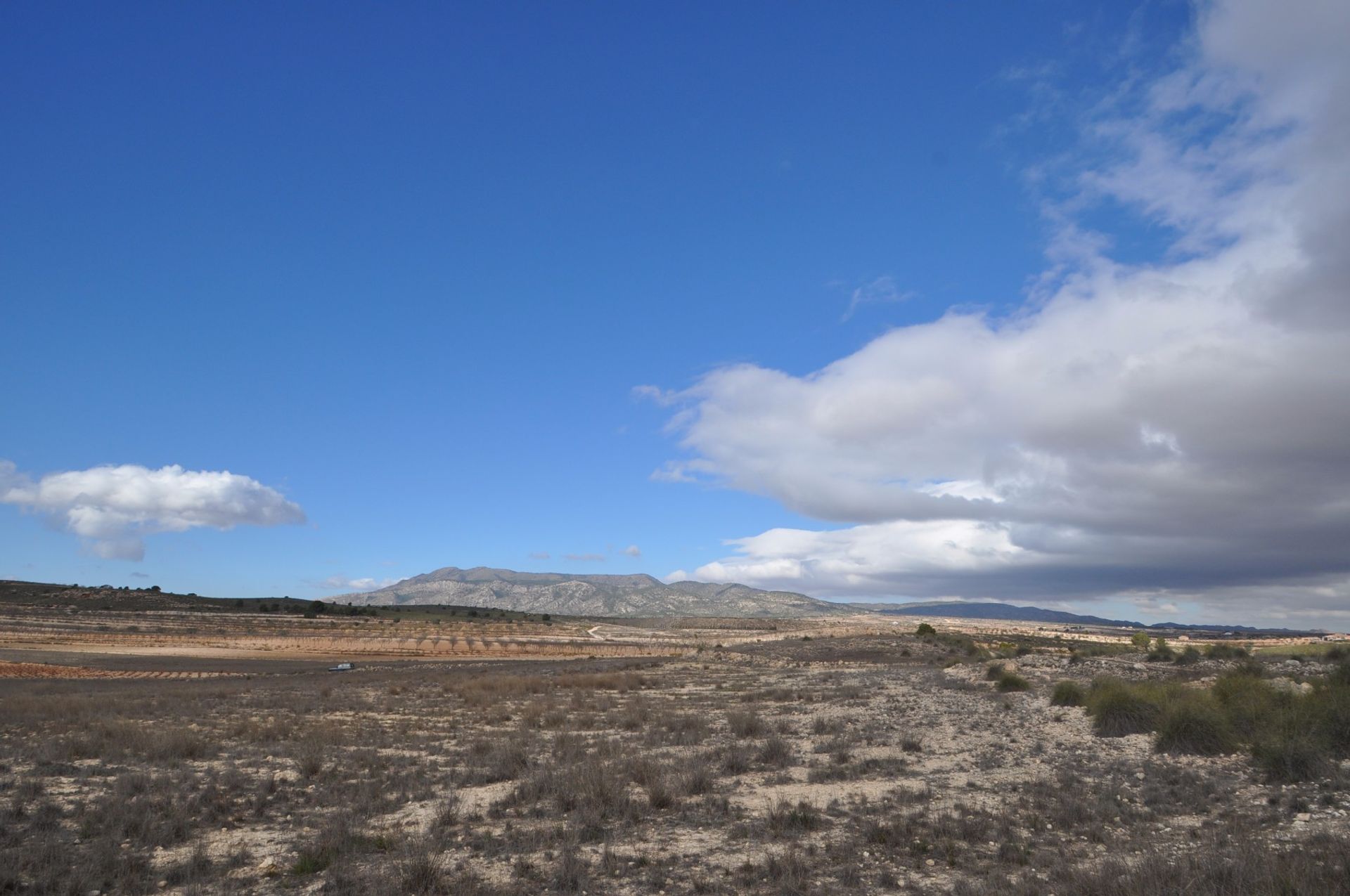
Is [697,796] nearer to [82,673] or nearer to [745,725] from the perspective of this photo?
[745,725]

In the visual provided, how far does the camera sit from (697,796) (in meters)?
13.3

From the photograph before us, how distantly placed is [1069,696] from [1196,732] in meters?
8.58

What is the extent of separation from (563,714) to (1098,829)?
56.7 feet

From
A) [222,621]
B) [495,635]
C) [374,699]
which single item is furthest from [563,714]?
[222,621]

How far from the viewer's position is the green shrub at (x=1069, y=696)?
77.9 feet

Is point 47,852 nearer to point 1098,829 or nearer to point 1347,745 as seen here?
point 1098,829

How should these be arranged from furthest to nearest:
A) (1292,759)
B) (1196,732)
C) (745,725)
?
1. (745,725)
2. (1196,732)
3. (1292,759)

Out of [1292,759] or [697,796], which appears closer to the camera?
[1292,759]

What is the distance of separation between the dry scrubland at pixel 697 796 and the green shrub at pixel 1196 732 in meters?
0.05

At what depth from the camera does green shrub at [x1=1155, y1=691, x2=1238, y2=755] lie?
51.3 ft

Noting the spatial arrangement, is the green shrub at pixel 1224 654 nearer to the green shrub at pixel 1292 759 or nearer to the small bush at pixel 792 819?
the green shrub at pixel 1292 759

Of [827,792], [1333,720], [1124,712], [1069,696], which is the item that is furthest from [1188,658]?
[827,792]

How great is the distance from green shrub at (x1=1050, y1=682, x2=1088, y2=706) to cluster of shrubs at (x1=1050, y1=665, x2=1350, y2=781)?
1245 millimetres

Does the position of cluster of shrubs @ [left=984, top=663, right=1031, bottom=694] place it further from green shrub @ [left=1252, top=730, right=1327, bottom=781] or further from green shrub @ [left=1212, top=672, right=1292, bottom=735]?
green shrub @ [left=1252, top=730, right=1327, bottom=781]
